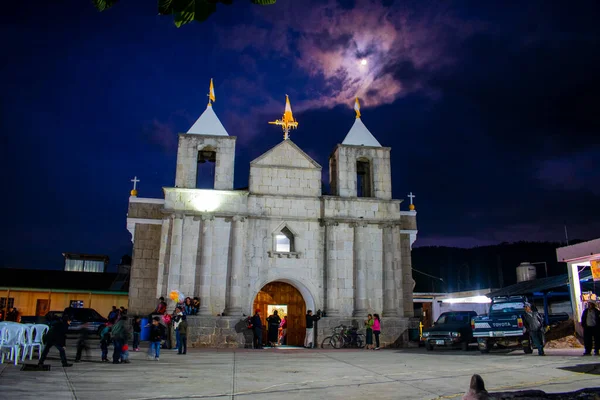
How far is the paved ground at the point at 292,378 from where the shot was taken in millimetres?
8102

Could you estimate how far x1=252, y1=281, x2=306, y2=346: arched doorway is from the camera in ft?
76.0

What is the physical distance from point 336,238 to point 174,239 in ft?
25.3

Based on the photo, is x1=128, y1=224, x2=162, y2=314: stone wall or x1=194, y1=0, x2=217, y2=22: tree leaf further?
x1=128, y1=224, x2=162, y2=314: stone wall

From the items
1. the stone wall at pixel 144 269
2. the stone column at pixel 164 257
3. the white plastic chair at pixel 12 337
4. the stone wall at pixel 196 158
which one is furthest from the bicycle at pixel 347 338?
the white plastic chair at pixel 12 337

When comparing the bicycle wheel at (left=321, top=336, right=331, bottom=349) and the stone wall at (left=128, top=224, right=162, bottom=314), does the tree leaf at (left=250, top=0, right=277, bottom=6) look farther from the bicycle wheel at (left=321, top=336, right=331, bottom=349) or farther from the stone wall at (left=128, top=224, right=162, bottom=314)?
the stone wall at (left=128, top=224, right=162, bottom=314)

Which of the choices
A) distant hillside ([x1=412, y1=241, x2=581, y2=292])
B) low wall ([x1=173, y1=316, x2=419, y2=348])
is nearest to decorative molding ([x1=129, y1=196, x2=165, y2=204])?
low wall ([x1=173, y1=316, x2=419, y2=348])

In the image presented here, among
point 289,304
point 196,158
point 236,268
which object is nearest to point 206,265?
point 236,268

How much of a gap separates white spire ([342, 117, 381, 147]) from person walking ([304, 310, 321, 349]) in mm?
9285

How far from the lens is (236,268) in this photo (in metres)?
21.3

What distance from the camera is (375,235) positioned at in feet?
76.8

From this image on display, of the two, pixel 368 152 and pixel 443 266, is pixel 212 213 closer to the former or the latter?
pixel 368 152

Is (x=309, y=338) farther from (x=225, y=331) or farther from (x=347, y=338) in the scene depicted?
(x=225, y=331)

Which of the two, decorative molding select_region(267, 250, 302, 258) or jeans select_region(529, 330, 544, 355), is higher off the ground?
decorative molding select_region(267, 250, 302, 258)

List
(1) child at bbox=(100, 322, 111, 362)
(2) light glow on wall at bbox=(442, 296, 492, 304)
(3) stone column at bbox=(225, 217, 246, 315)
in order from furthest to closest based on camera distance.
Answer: (2) light glow on wall at bbox=(442, 296, 492, 304) < (3) stone column at bbox=(225, 217, 246, 315) < (1) child at bbox=(100, 322, 111, 362)
